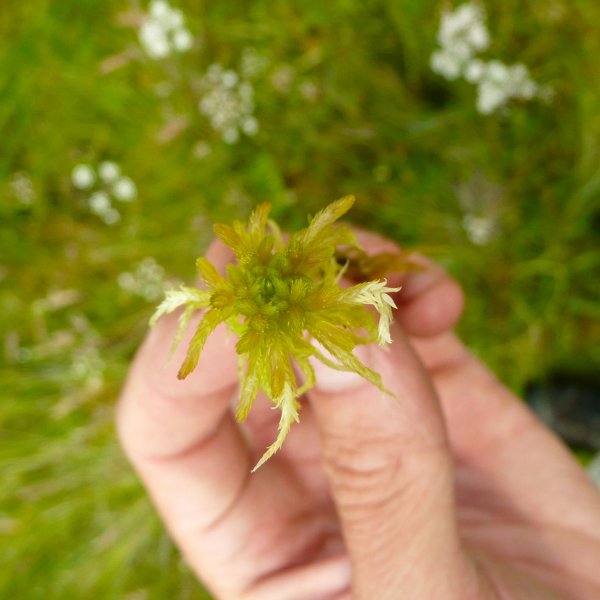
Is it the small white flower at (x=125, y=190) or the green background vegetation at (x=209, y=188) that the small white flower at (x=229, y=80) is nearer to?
the green background vegetation at (x=209, y=188)

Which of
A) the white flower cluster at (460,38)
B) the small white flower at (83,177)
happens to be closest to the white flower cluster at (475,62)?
the white flower cluster at (460,38)

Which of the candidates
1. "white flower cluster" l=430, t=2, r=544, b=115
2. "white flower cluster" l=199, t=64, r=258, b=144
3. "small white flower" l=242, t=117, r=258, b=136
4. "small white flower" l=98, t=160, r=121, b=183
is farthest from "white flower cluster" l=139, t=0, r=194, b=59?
"white flower cluster" l=430, t=2, r=544, b=115

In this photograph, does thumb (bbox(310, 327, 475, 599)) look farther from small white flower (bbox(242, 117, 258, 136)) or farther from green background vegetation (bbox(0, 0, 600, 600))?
small white flower (bbox(242, 117, 258, 136))

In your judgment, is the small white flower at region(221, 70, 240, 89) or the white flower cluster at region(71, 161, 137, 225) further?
the white flower cluster at region(71, 161, 137, 225)

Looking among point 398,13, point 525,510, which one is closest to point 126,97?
point 398,13

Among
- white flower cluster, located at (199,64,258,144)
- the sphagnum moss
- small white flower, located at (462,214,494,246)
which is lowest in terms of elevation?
the sphagnum moss

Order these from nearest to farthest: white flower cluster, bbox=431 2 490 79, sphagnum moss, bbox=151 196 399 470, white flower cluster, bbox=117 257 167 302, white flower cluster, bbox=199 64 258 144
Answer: sphagnum moss, bbox=151 196 399 470, white flower cluster, bbox=431 2 490 79, white flower cluster, bbox=199 64 258 144, white flower cluster, bbox=117 257 167 302

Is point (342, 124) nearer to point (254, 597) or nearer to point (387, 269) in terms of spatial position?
point (387, 269)
